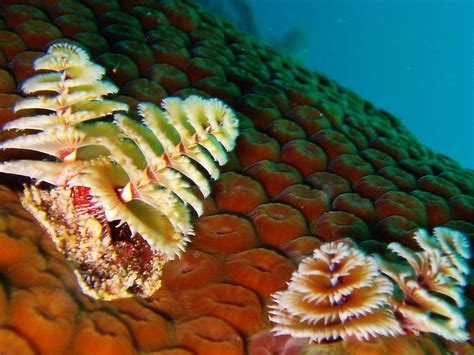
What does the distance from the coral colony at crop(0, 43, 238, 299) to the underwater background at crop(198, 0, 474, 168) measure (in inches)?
1971

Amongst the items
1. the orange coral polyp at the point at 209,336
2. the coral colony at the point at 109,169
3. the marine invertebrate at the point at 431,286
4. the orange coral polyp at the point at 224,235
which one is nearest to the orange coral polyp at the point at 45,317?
the coral colony at the point at 109,169

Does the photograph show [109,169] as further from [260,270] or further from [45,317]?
[260,270]

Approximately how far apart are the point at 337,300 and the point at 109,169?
94 centimetres

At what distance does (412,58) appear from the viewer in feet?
227

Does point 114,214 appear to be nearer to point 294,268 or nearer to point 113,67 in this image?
point 294,268

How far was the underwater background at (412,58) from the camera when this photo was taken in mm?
55000

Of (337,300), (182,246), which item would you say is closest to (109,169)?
(182,246)

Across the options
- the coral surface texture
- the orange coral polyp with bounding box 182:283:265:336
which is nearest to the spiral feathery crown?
the coral surface texture

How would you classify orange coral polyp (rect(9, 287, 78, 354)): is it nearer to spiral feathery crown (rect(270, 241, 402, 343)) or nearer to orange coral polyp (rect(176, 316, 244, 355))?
orange coral polyp (rect(176, 316, 244, 355))

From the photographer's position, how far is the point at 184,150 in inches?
67.9

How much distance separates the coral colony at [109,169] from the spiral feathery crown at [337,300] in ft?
1.54

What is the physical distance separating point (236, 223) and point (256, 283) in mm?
340

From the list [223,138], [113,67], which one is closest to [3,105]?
[113,67]

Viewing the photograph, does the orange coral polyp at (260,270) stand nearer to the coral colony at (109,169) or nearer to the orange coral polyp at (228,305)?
the orange coral polyp at (228,305)
